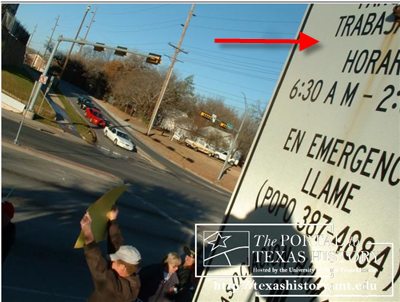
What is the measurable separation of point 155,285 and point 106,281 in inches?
42.7

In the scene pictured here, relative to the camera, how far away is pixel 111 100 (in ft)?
228

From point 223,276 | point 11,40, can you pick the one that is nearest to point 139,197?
point 223,276

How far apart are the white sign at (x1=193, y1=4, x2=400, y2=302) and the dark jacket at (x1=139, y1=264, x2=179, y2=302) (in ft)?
6.73

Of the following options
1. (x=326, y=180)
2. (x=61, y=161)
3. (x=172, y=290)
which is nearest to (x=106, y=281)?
(x=172, y=290)

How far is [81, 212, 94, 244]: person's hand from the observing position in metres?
2.99

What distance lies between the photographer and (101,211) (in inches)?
132

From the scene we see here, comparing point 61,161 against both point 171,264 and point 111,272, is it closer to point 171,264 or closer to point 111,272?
point 171,264

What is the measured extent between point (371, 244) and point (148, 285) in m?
3.19

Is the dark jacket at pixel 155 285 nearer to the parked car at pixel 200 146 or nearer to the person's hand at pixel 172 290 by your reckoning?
the person's hand at pixel 172 290

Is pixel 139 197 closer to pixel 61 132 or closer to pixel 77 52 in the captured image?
pixel 61 132

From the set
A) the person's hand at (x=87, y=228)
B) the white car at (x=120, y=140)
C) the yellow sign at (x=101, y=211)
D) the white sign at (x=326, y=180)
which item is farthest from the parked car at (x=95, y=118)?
the white sign at (x=326, y=180)

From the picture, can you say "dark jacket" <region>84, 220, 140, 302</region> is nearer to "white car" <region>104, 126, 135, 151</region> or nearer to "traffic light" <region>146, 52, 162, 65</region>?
"traffic light" <region>146, 52, 162, 65</region>

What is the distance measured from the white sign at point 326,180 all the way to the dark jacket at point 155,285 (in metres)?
2.05

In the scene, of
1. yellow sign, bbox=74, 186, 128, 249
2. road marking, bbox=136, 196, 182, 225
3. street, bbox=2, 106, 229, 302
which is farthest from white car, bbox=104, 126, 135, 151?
yellow sign, bbox=74, 186, 128, 249
